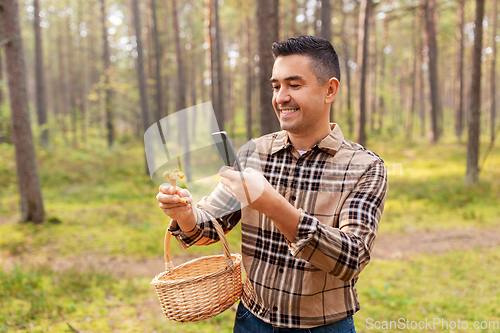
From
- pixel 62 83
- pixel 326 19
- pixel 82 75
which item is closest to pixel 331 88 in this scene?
pixel 326 19

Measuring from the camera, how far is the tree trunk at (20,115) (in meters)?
6.74

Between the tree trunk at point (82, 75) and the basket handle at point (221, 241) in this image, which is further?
the tree trunk at point (82, 75)

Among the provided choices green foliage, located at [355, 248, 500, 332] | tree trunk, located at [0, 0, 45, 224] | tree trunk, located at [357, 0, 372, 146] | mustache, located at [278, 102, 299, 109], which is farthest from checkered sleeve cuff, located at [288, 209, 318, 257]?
tree trunk, located at [357, 0, 372, 146]

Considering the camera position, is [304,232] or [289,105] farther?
[289,105]

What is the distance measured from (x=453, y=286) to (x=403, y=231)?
2.48 m

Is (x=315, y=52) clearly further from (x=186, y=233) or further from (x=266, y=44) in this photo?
(x=266, y=44)

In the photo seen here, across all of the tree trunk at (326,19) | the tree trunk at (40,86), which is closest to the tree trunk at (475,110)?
the tree trunk at (326,19)

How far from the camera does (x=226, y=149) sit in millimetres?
1119

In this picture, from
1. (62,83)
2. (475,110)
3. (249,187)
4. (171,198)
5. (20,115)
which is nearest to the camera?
(249,187)

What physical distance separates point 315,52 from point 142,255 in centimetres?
598

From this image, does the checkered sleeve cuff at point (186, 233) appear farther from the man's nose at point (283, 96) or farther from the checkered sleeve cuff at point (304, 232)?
the man's nose at point (283, 96)

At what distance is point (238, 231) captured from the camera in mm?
7148

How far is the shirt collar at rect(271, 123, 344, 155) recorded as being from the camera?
1.60 m

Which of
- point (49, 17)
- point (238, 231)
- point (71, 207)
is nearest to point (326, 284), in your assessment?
point (238, 231)
